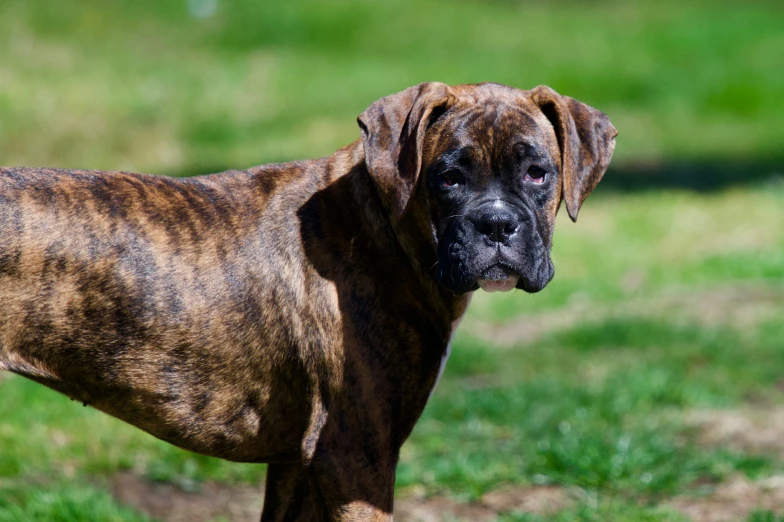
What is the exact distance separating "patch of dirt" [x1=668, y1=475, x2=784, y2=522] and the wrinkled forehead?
76.7 inches

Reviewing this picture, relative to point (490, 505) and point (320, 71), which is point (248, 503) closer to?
point (490, 505)

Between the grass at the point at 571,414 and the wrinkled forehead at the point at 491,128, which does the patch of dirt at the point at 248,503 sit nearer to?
the grass at the point at 571,414

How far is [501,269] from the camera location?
3.49 m

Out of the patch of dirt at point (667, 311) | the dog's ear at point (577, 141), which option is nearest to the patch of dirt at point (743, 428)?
the patch of dirt at point (667, 311)

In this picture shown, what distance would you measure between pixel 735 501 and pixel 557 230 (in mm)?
6407

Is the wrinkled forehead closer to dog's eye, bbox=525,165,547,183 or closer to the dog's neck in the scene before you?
dog's eye, bbox=525,165,547,183

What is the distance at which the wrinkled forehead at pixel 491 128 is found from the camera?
3.61 metres

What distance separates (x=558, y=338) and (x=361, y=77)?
9650mm

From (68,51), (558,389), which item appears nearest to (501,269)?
(558,389)

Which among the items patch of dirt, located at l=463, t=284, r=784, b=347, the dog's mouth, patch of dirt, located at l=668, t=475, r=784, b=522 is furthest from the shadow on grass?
Result: the dog's mouth

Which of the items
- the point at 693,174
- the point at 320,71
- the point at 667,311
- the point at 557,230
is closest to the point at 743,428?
the point at 667,311

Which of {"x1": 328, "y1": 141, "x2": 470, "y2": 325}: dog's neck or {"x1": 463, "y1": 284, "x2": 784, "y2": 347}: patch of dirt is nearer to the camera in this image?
{"x1": 328, "y1": 141, "x2": 470, "y2": 325}: dog's neck

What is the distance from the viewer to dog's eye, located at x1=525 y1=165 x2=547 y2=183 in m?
3.66

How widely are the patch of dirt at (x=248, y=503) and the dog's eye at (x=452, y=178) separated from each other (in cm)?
179
